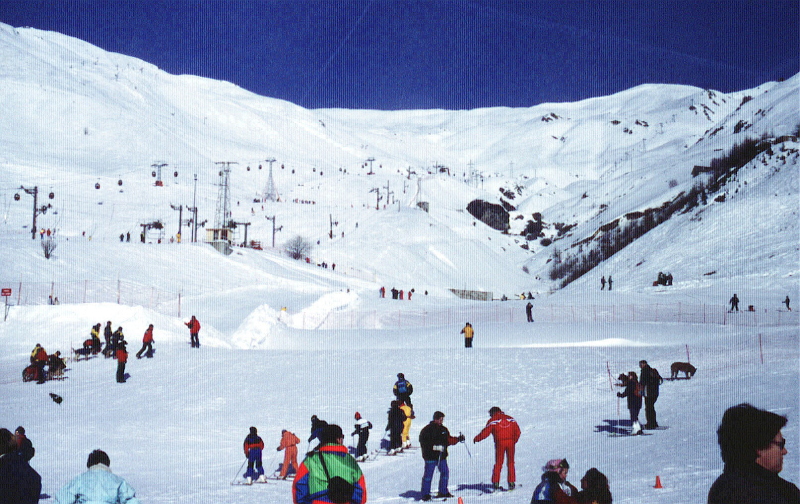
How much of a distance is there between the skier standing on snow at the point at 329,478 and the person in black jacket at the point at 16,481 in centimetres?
170

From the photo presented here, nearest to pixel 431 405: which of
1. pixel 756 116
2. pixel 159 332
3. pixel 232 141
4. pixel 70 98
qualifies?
pixel 159 332

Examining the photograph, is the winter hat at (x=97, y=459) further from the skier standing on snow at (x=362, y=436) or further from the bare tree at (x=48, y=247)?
the bare tree at (x=48, y=247)

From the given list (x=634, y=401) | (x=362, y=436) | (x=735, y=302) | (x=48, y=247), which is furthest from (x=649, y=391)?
(x=48, y=247)

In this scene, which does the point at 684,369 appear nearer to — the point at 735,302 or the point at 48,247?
the point at 735,302

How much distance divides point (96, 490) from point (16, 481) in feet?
1.59

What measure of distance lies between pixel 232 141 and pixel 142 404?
136 m

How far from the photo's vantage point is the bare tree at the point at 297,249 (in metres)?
65.8

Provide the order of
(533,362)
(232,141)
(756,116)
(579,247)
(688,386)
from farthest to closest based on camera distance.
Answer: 1. (232,141)
2. (756,116)
3. (579,247)
4. (533,362)
5. (688,386)

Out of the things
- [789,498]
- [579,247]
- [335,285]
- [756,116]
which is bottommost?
[789,498]

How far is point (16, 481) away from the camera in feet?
16.3

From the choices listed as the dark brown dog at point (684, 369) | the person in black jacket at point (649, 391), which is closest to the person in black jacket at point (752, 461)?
the person in black jacket at point (649, 391)

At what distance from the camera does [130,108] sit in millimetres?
138875

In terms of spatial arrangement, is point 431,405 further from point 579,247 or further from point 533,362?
point 579,247

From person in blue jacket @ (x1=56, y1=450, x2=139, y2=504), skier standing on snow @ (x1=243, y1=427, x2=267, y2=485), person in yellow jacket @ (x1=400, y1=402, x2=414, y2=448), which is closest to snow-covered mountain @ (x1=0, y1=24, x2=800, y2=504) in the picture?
skier standing on snow @ (x1=243, y1=427, x2=267, y2=485)
